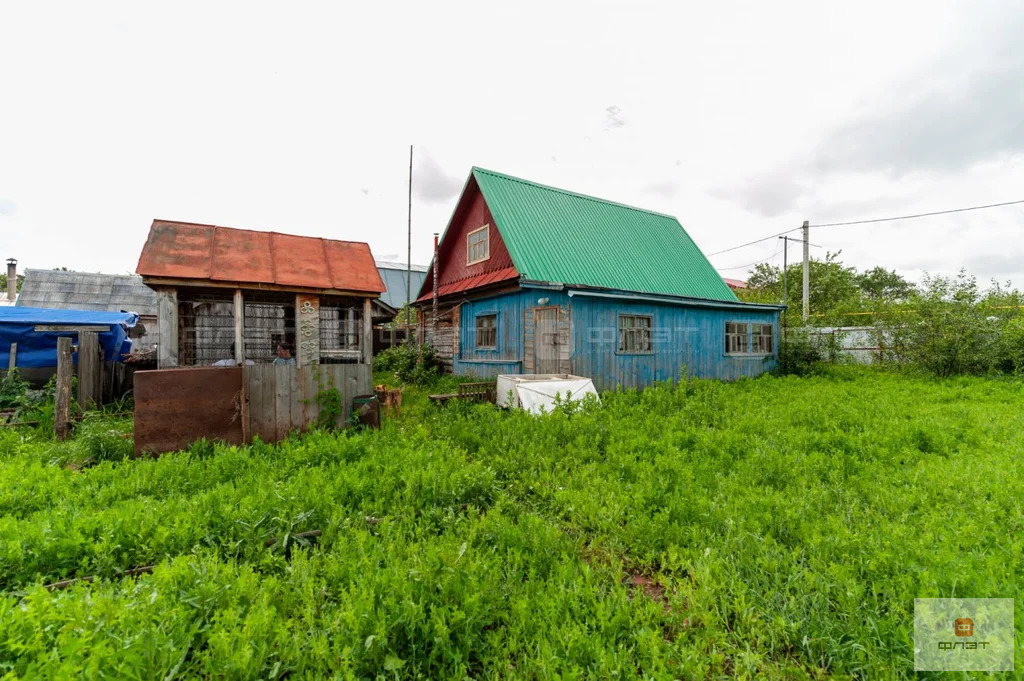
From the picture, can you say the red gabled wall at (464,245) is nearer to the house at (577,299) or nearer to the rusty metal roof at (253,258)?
the house at (577,299)

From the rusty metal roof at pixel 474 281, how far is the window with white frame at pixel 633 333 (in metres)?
3.33

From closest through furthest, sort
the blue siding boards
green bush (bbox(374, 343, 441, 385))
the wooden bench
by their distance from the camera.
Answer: the wooden bench → the blue siding boards → green bush (bbox(374, 343, 441, 385))

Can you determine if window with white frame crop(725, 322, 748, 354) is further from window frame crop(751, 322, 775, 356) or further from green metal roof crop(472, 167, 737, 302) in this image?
green metal roof crop(472, 167, 737, 302)

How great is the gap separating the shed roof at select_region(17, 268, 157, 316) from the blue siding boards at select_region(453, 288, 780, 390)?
19910 mm

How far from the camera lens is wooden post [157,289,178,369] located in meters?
9.38

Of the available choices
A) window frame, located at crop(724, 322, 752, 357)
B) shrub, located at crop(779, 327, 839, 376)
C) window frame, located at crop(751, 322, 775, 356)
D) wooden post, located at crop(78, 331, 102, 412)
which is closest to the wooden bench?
wooden post, located at crop(78, 331, 102, 412)

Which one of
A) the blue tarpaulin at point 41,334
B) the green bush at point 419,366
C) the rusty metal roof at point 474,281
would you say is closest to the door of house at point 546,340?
the rusty metal roof at point 474,281

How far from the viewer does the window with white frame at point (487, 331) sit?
12.5 m

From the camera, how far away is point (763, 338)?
51.4 feet

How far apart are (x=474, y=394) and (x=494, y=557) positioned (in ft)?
21.0

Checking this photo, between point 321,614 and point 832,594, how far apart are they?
322 centimetres

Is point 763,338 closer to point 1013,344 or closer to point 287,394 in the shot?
point 1013,344

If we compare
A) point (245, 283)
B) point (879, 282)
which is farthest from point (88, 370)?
point (879, 282)

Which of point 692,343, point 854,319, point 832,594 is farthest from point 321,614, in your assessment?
point 854,319
